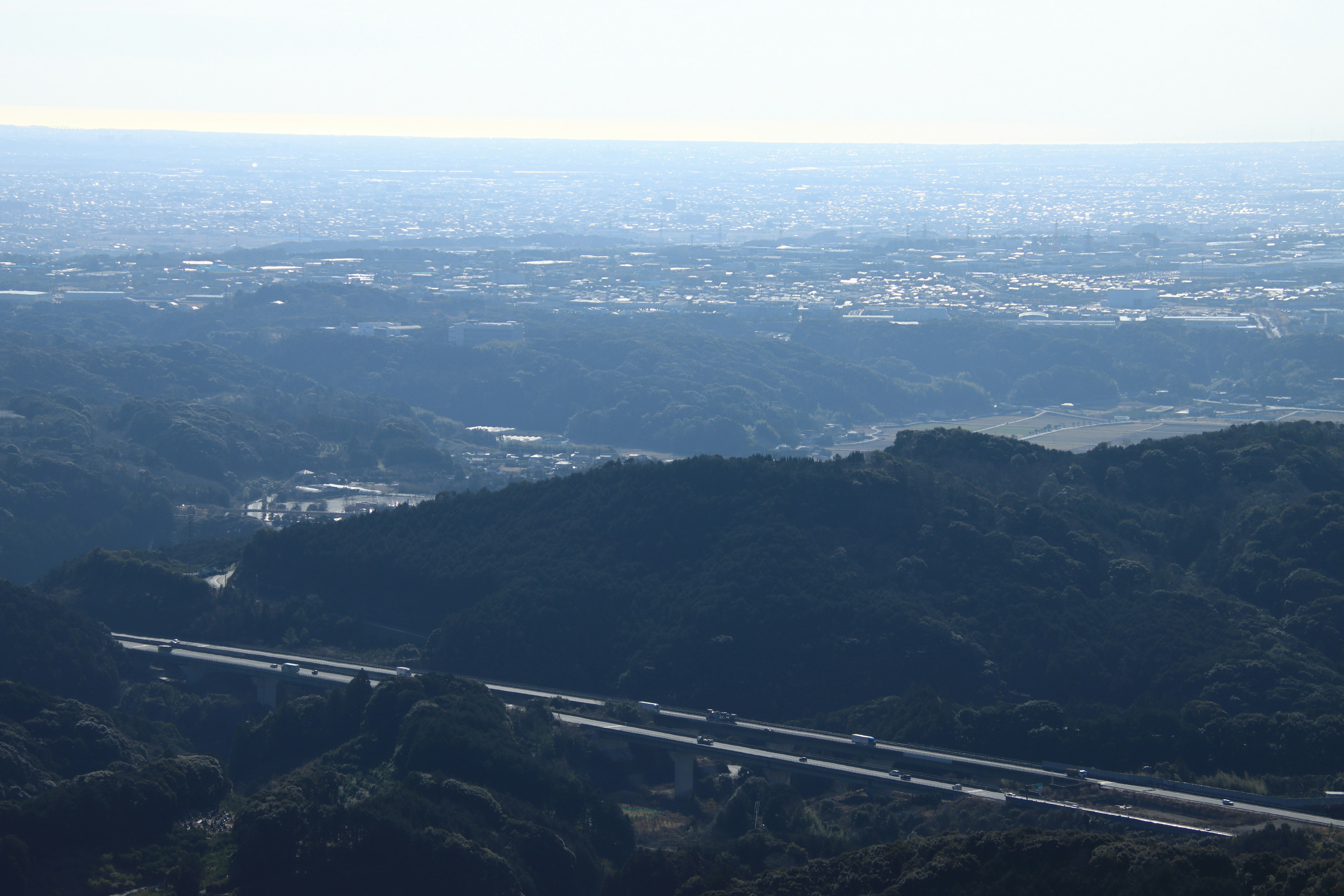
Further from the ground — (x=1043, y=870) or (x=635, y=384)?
(x=1043, y=870)

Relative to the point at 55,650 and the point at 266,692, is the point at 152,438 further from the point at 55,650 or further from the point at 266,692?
the point at 266,692

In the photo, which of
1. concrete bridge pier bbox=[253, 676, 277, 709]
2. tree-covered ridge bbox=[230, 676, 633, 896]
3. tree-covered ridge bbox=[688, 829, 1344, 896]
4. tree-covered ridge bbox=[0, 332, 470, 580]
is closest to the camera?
tree-covered ridge bbox=[688, 829, 1344, 896]

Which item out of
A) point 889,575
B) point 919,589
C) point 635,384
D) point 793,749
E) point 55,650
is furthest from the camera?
point 635,384

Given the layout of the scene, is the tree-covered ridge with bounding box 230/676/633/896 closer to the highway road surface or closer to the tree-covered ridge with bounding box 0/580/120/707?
the highway road surface

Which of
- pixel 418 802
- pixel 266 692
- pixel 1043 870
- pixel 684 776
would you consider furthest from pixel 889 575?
pixel 1043 870

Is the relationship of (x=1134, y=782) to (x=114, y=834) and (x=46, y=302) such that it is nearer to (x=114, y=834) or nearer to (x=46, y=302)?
(x=114, y=834)

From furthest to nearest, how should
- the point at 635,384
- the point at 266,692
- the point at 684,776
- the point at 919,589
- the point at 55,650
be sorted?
the point at 635,384
the point at 919,589
the point at 266,692
the point at 55,650
the point at 684,776

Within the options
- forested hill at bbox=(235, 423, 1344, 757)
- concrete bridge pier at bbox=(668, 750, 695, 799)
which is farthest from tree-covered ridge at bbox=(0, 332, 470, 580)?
concrete bridge pier at bbox=(668, 750, 695, 799)
